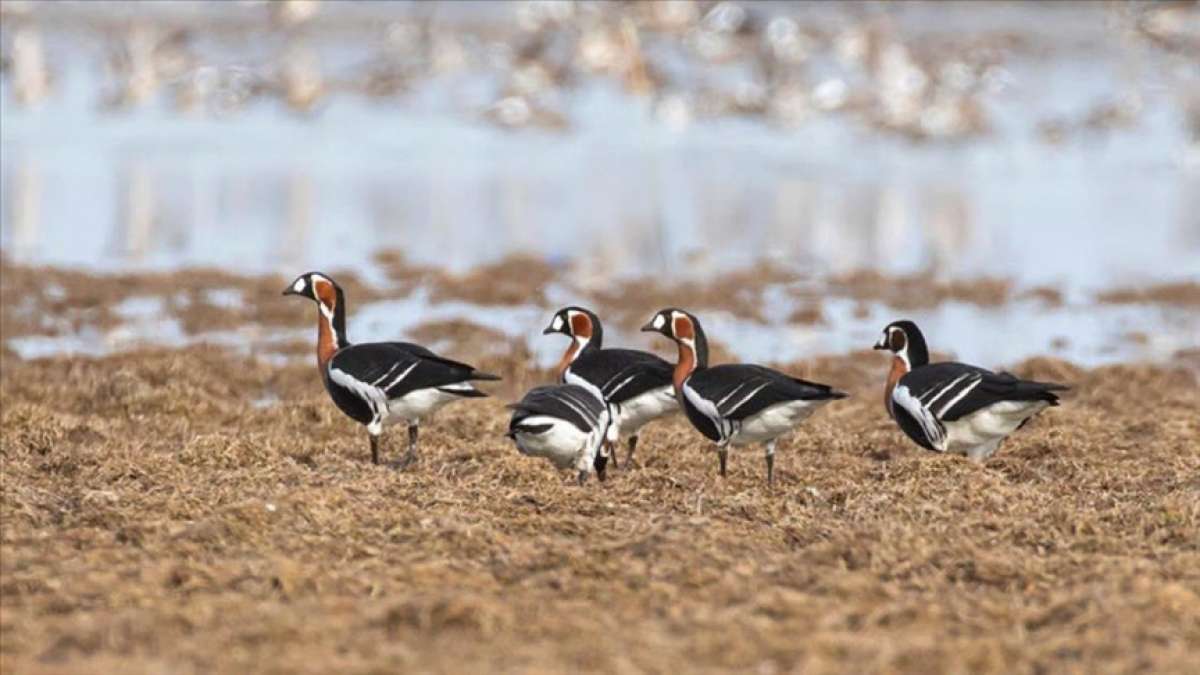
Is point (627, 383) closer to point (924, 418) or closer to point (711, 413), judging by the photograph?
point (711, 413)

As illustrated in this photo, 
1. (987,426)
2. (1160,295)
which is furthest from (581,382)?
(1160,295)

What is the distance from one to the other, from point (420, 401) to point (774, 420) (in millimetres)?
2620

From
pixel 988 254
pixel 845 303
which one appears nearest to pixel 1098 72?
pixel 988 254

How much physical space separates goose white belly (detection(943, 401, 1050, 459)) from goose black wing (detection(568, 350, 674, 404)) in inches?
86.7

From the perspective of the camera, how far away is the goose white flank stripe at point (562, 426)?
12.5 m

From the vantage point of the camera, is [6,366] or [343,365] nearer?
[343,365]

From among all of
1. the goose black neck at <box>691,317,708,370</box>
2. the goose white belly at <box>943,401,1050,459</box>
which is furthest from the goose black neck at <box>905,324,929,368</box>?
the goose black neck at <box>691,317,708,370</box>

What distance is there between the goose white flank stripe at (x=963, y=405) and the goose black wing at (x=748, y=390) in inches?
30.3

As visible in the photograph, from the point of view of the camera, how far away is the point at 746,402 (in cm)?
1290

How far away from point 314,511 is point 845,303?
16723 mm

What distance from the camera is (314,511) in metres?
10.9

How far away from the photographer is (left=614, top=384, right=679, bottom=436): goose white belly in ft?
45.8

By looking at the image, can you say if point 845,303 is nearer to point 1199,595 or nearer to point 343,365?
point 343,365

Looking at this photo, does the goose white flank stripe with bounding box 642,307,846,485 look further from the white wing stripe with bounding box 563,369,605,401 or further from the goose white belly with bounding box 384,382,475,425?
the goose white belly with bounding box 384,382,475,425
